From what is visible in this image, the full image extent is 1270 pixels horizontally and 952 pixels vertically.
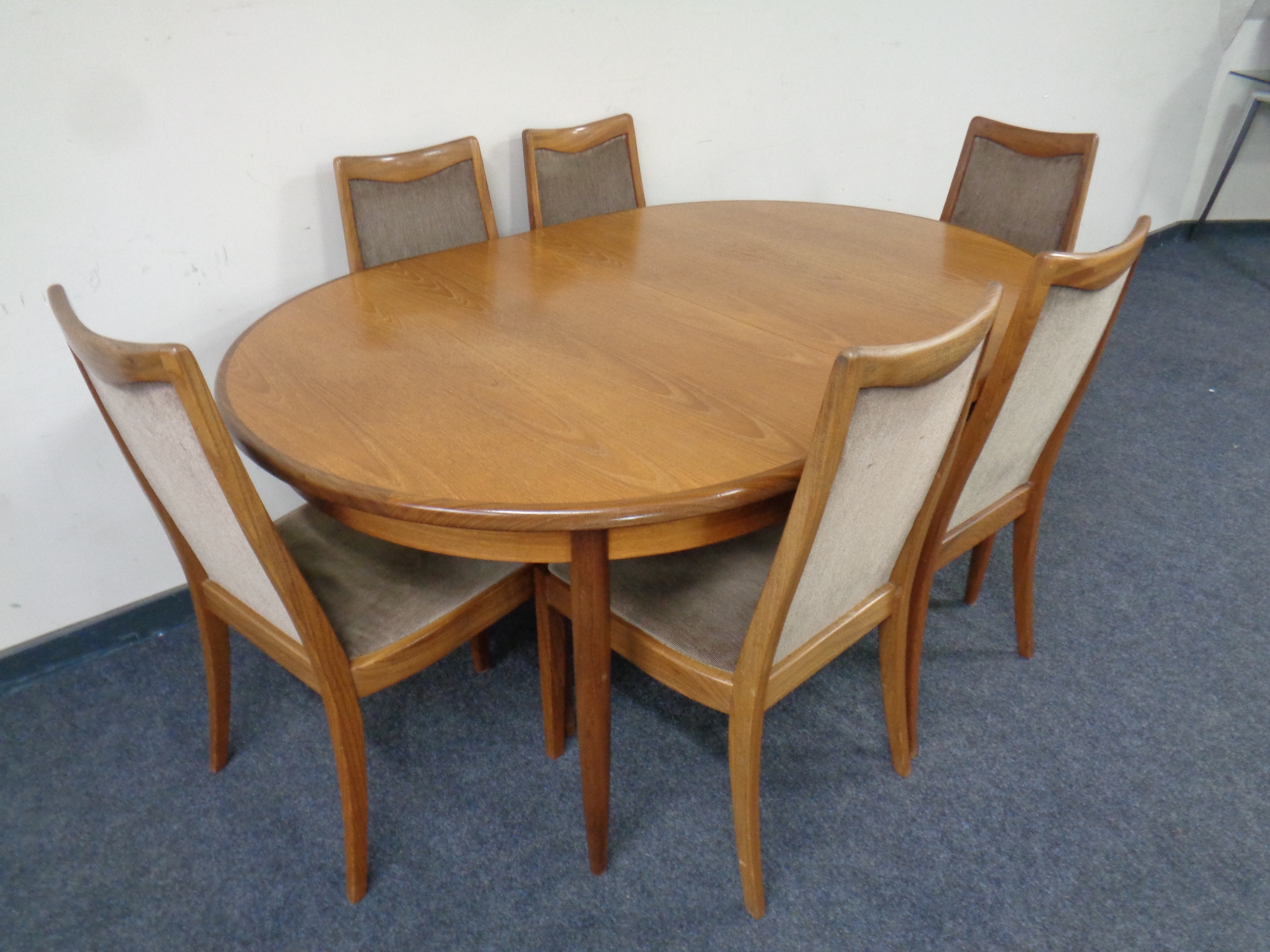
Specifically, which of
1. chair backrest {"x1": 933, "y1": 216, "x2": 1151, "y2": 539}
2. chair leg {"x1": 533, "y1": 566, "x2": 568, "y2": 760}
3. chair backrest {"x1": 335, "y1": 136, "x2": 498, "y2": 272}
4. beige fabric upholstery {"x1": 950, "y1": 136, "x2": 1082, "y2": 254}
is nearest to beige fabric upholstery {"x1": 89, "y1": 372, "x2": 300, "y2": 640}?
chair leg {"x1": 533, "y1": 566, "x2": 568, "y2": 760}

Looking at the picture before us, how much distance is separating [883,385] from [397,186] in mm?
1283

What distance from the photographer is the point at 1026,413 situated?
1348 mm

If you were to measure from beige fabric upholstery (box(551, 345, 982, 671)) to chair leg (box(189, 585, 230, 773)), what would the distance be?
0.59 meters

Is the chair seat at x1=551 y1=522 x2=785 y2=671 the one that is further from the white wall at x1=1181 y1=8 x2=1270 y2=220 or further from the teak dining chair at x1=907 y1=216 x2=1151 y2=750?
the white wall at x1=1181 y1=8 x2=1270 y2=220

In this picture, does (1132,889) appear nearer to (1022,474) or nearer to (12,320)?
(1022,474)

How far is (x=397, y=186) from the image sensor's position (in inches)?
71.0

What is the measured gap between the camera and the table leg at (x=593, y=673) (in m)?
1.09

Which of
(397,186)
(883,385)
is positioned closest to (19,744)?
(397,186)

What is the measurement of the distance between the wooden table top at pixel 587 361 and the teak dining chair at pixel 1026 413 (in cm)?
20

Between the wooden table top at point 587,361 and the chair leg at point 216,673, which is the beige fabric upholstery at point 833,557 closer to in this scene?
the wooden table top at point 587,361

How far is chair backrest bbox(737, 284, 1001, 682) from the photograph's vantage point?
2.96 feet

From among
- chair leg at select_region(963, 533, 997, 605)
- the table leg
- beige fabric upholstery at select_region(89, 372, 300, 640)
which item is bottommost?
chair leg at select_region(963, 533, 997, 605)

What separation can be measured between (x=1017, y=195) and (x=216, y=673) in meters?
2.01

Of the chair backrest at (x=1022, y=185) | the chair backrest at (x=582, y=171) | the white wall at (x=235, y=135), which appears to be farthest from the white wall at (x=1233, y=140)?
the chair backrest at (x=582, y=171)
